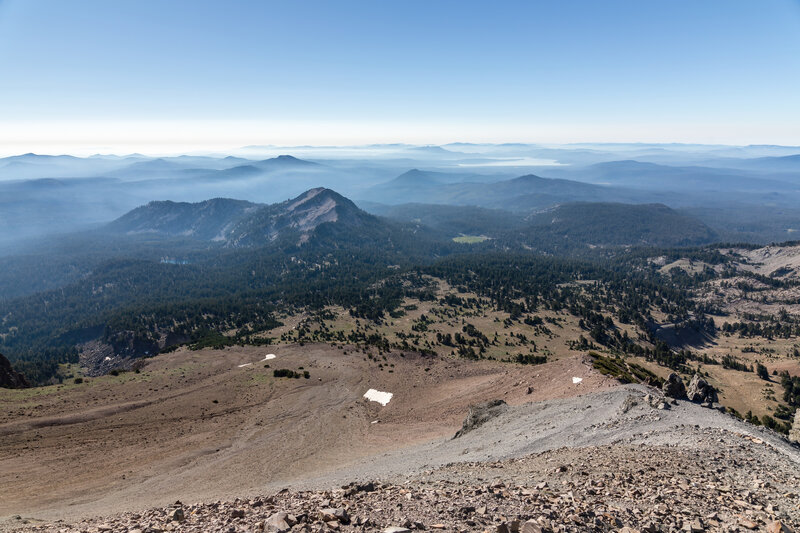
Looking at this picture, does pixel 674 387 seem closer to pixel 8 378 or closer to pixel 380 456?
pixel 380 456

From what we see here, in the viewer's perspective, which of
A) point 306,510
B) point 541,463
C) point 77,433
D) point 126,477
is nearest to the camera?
point 306,510

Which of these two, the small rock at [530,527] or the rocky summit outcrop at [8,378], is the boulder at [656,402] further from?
the rocky summit outcrop at [8,378]

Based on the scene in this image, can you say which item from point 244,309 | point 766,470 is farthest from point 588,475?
point 244,309

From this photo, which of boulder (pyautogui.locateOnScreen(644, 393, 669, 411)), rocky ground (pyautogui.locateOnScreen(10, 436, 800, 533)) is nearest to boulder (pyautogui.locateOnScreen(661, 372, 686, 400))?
boulder (pyautogui.locateOnScreen(644, 393, 669, 411))

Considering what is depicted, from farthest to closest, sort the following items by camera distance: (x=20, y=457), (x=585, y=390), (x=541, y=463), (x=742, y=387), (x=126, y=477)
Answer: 1. (x=742, y=387)
2. (x=585, y=390)
3. (x=20, y=457)
4. (x=126, y=477)
5. (x=541, y=463)

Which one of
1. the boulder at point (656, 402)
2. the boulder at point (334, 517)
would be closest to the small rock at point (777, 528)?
the boulder at point (334, 517)

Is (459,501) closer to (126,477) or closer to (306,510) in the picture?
(306,510)

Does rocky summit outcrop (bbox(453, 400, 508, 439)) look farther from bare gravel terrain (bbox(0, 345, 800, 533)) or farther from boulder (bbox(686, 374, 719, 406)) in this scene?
boulder (bbox(686, 374, 719, 406))

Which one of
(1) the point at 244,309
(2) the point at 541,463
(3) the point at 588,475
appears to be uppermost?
(3) the point at 588,475
